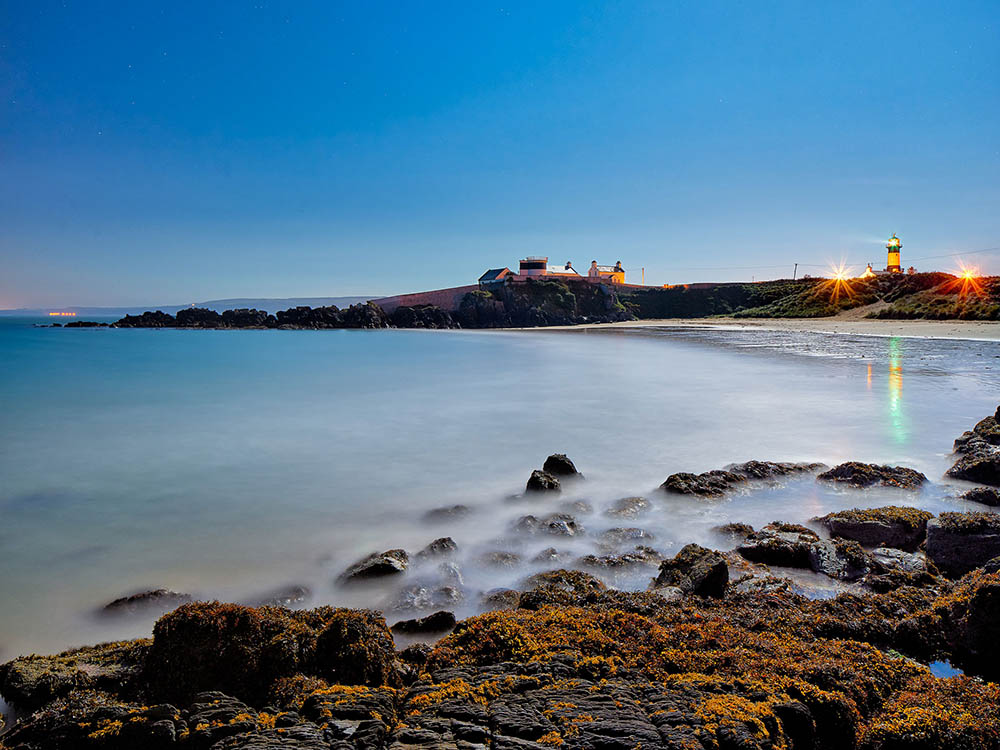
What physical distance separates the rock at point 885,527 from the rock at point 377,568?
4367mm

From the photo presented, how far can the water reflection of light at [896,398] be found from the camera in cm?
1048

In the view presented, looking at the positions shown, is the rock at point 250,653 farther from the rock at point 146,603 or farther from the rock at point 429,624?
the rock at point 146,603

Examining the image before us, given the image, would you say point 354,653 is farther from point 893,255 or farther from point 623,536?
point 893,255

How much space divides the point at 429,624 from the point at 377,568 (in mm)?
1267

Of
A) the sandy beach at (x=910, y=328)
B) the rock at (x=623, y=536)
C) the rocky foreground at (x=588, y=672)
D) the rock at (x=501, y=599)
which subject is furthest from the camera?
the sandy beach at (x=910, y=328)

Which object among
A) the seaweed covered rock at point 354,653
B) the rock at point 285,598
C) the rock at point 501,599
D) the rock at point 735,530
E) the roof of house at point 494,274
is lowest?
the rock at point 285,598

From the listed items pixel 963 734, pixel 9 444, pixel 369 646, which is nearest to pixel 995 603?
pixel 963 734

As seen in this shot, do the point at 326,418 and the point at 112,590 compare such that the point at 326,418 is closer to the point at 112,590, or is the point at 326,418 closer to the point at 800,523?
the point at 112,590

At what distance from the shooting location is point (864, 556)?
4.84 metres

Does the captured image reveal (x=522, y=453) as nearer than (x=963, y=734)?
No

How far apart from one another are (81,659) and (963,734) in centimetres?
464

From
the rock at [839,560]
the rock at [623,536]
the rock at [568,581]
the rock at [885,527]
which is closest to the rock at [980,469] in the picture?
the rock at [885,527]

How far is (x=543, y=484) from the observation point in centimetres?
764

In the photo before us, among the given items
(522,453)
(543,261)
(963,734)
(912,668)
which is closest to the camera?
(963,734)
